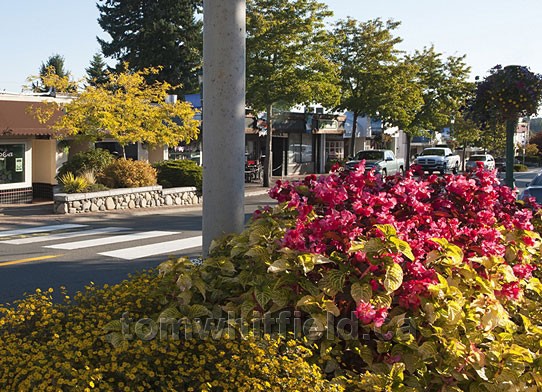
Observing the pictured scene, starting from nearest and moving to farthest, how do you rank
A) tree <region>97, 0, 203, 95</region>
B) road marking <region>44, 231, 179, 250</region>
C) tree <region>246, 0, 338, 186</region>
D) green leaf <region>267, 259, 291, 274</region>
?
1. green leaf <region>267, 259, 291, 274</region>
2. road marking <region>44, 231, 179, 250</region>
3. tree <region>246, 0, 338, 186</region>
4. tree <region>97, 0, 203, 95</region>

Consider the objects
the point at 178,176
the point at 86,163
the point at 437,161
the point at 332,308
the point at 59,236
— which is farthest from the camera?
the point at 437,161

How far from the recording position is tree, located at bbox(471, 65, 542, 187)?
10.5m

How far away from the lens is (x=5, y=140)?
862 inches

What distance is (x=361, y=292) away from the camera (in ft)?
12.1

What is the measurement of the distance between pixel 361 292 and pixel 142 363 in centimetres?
130

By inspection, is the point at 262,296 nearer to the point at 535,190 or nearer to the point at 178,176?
the point at 535,190

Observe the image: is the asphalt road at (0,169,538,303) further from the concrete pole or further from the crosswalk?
the concrete pole

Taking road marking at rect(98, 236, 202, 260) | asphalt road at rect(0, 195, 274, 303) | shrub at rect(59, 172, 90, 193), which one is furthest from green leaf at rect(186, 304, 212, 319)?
shrub at rect(59, 172, 90, 193)

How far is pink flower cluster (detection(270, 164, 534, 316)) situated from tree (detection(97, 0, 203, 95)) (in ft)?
129

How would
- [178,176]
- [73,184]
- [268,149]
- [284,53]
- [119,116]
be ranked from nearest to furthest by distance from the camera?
[73,184] < [119,116] < [178,176] < [284,53] < [268,149]

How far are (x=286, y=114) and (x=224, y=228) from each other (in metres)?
35.8

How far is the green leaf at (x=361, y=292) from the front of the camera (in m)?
3.65

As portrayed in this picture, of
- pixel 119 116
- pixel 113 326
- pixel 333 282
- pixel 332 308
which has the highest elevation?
pixel 119 116

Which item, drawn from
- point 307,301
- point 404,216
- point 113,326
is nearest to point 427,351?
point 307,301
